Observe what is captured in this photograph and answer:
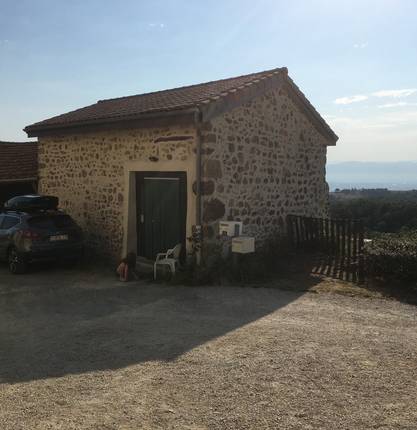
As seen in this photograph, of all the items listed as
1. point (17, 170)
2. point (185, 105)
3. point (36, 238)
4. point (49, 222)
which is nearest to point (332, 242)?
point (185, 105)

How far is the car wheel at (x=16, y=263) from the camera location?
32.4 feet

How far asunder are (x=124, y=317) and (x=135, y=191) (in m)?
4.65

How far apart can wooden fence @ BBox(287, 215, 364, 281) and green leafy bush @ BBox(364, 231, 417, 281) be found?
0.25 metres

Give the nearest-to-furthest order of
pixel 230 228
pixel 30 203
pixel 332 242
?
1. pixel 230 228
2. pixel 332 242
3. pixel 30 203

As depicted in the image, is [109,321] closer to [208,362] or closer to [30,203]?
[208,362]

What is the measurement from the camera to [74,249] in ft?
33.7

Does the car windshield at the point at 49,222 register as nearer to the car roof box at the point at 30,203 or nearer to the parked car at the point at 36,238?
the parked car at the point at 36,238

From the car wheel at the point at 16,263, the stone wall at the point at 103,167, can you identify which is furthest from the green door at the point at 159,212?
the car wheel at the point at 16,263

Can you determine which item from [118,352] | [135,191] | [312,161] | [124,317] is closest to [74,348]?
[118,352]

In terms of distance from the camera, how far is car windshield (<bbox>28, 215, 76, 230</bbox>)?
9.88 metres

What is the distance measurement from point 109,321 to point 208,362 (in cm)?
222

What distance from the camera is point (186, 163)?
9227 mm

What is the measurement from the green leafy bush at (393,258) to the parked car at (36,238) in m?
6.43

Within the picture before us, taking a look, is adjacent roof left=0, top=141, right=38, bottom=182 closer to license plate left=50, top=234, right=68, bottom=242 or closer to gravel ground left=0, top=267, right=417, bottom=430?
license plate left=50, top=234, right=68, bottom=242
